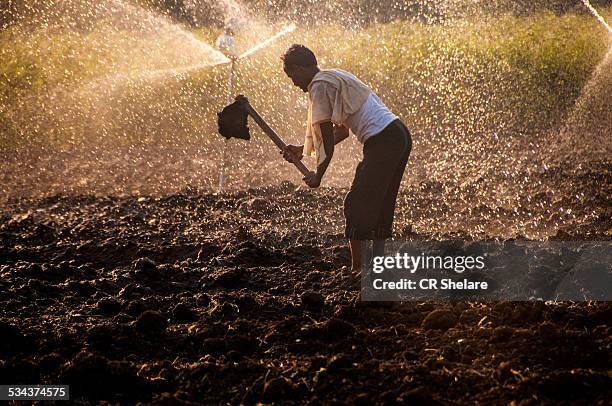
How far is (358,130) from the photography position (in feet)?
16.7

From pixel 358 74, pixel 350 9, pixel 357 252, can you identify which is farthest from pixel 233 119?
pixel 350 9

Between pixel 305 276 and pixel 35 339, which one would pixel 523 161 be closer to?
pixel 305 276

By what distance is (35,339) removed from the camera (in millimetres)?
4680

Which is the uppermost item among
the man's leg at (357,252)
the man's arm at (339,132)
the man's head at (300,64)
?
the man's head at (300,64)

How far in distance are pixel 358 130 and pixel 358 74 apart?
8.71m

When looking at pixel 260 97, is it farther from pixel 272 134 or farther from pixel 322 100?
pixel 322 100

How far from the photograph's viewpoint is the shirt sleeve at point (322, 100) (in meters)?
4.97

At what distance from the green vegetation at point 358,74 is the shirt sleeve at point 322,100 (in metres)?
6.83

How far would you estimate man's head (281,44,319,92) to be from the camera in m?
5.05

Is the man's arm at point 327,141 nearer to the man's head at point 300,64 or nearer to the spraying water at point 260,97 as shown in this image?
the man's head at point 300,64

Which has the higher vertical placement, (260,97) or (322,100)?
(260,97)

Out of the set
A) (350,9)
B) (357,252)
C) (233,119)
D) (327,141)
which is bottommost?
(357,252)

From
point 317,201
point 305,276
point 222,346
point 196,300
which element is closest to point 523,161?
point 317,201

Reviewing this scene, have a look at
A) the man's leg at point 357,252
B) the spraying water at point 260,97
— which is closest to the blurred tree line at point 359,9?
the spraying water at point 260,97
